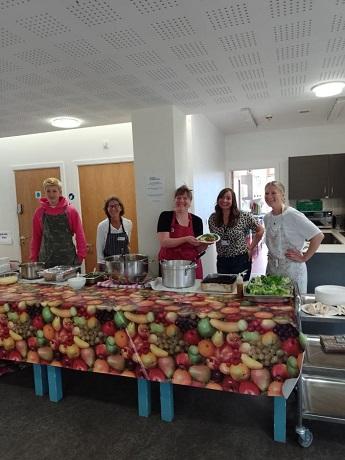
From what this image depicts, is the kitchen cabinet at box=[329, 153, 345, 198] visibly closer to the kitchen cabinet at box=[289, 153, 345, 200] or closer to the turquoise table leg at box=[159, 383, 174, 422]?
the kitchen cabinet at box=[289, 153, 345, 200]

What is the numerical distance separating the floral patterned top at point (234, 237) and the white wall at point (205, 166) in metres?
0.80

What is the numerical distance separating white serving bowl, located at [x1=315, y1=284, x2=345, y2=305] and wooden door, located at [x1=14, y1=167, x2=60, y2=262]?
12.9ft

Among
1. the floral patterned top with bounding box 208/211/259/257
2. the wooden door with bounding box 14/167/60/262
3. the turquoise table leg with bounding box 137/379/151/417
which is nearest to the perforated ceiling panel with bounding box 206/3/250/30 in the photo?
the floral patterned top with bounding box 208/211/259/257

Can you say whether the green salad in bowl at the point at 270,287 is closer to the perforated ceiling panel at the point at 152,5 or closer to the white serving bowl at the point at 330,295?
the white serving bowl at the point at 330,295

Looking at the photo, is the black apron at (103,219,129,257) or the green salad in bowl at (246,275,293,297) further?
the black apron at (103,219,129,257)

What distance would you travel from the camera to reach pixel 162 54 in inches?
81.6

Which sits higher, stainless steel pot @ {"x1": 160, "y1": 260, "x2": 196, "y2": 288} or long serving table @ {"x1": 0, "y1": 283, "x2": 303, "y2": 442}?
stainless steel pot @ {"x1": 160, "y1": 260, "x2": 196, "y2": 288}

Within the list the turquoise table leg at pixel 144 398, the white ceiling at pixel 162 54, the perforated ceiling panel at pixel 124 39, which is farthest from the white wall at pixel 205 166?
the turquoise table leg at pixel 144 398

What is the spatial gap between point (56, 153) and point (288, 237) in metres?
3.35

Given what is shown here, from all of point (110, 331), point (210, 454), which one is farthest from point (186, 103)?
point (210, 454)

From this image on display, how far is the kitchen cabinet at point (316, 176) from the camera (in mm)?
4926

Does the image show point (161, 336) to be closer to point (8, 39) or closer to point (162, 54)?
point (162, 54)

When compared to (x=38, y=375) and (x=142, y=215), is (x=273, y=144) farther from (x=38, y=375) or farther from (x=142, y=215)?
(x=38, y=375)

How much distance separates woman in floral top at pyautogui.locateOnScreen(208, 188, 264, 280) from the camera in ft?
9.71
